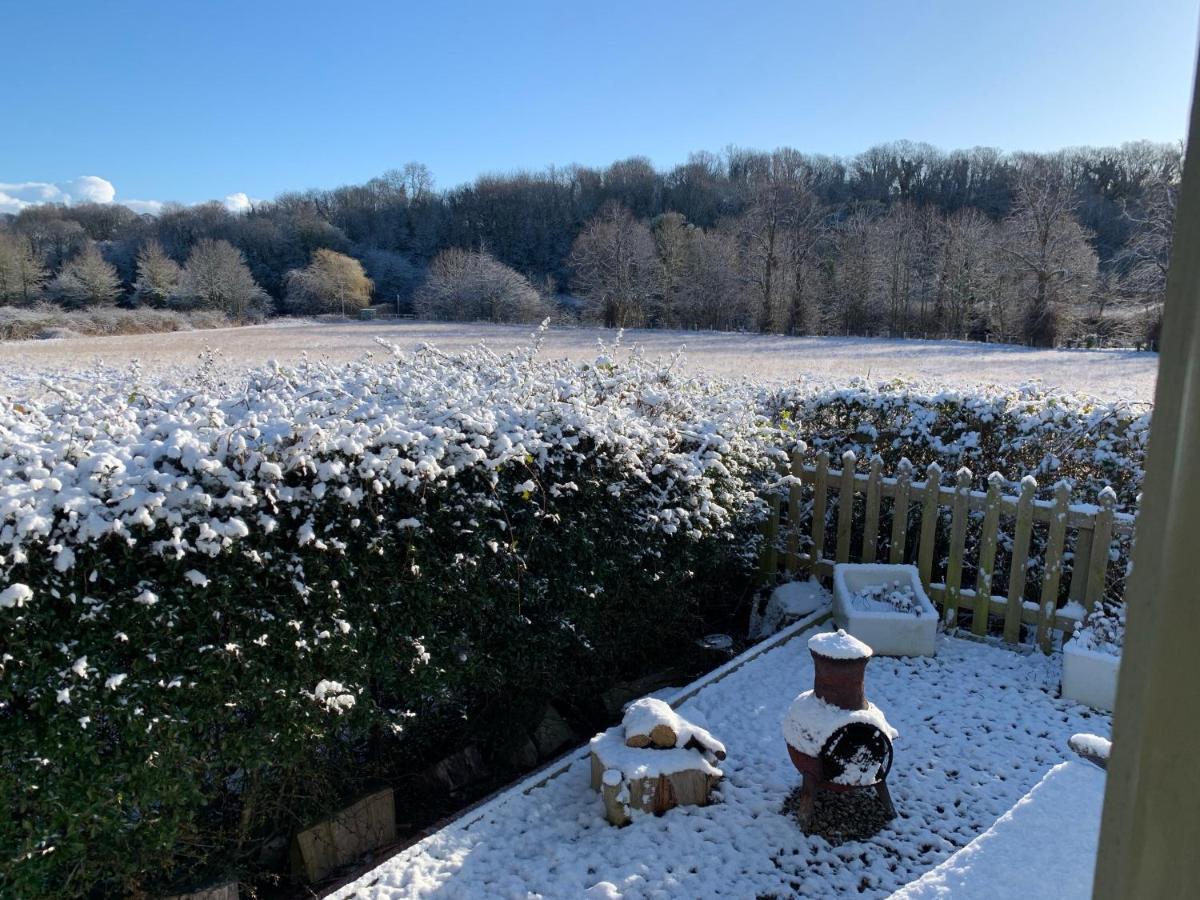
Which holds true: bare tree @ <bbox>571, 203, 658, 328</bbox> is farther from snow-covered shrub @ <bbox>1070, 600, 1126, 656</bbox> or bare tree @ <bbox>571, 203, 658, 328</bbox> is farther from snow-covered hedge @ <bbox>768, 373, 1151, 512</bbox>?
snow-covered shrub @ <bbox>1070, 600, 1126, 656</bbox>

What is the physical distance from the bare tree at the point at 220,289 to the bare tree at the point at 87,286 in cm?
338

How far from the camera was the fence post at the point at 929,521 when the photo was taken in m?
5.35

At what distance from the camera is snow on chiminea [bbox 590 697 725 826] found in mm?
3479

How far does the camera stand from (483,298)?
31.3 m

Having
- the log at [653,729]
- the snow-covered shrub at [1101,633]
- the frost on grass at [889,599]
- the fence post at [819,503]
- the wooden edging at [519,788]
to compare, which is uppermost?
the fence post at [819,503]

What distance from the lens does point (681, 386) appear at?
5.76 metres

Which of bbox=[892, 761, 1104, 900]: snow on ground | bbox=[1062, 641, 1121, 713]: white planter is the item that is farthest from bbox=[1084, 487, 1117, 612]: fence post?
bbox=[892, 761, 1104, 900]: snow on ground

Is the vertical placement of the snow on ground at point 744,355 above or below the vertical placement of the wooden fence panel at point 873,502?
above

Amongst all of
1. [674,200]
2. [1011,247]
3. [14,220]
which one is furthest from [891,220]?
[14,220]

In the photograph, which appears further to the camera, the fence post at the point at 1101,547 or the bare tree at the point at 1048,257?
the bare tree at the point at 1048,257

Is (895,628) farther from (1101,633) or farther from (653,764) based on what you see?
(653,764)

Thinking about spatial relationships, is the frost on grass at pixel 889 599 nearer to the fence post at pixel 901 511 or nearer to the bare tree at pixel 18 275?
the fence post at pixel 901 511

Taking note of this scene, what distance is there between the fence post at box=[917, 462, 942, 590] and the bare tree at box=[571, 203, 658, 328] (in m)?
29.3

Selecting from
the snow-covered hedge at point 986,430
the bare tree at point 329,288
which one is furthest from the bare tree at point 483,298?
the snow-covered hedge at point 986,430
